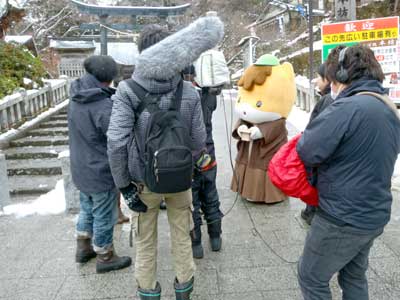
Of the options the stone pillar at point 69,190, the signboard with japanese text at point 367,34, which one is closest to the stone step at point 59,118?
the stone pillar at point 69,190

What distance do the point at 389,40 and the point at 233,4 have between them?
73.5ft

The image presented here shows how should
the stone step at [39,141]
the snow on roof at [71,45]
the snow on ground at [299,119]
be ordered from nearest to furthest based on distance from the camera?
the stone step at [39,141] < the snow on ground at [299,119] < the snow on roof at [71,45]

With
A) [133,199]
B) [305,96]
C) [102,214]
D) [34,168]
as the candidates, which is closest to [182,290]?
[133,199]

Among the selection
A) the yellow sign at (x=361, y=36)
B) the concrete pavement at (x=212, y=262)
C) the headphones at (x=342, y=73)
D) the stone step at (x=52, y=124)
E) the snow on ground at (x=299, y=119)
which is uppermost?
the yellow sign at (x=361, y=36)

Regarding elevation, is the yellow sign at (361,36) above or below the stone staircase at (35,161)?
above

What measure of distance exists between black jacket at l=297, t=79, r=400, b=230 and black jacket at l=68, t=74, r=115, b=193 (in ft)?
5.39

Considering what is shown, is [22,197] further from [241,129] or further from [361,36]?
[361,36]

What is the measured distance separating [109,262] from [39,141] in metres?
6.37

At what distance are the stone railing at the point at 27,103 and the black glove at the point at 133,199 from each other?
729cm

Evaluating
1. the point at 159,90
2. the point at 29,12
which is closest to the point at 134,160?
the point at 159,90

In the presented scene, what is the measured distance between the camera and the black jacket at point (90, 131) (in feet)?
9.74

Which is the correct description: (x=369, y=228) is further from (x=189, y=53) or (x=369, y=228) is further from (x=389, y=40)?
(x=389, y=40)

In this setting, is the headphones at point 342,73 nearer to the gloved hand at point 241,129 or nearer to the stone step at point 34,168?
the gloved hand at point 241,129

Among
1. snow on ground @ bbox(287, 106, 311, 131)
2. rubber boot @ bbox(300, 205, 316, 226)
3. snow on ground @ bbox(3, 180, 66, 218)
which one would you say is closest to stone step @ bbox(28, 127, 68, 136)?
snow on ground @ bbox(3, 180, 66, 218)
